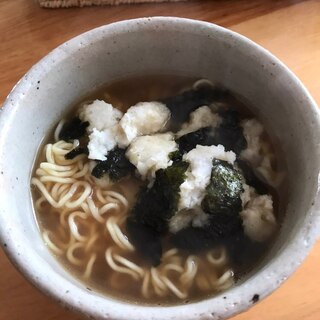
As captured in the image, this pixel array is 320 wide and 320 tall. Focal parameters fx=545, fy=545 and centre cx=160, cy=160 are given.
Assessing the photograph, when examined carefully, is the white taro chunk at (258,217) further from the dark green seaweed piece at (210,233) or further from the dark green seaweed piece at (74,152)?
the dark green seaweed piece at (74,152)

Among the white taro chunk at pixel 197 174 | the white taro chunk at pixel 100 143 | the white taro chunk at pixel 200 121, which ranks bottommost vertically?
the white taro chunk at pixel 197 174

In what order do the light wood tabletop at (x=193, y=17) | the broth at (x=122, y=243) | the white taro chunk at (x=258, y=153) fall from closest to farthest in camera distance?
1. the broth at (x=122, y=243)
2. the white taro chunk at (x=258, y=153)
3. the light wood tabletop at (x=193, y=17)

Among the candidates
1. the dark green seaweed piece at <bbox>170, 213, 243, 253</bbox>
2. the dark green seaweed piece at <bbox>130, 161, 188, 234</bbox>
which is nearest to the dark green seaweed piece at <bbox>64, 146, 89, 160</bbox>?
the dark green seaweed piece at <bbox>130, 161, 188, 234</bbox>

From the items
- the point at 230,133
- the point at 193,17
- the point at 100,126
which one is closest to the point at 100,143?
the point at 100,126

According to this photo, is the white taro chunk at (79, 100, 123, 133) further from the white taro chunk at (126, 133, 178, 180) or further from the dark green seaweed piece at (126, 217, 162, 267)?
the dark green seaweed piece at (126, 217, 162, 267)

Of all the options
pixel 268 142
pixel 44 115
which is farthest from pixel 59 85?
pixel 268 142

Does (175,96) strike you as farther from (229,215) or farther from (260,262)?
(260,262)

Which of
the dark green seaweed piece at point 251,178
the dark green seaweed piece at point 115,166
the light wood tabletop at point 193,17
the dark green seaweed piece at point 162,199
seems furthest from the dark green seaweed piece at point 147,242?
the light wood tabletop at point 193,17

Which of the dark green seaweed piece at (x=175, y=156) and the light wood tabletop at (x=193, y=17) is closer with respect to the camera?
the dark green seaweed piece at (x=175, y=156)

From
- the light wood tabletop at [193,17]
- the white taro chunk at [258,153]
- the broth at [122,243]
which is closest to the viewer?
the broth at [122,243]
